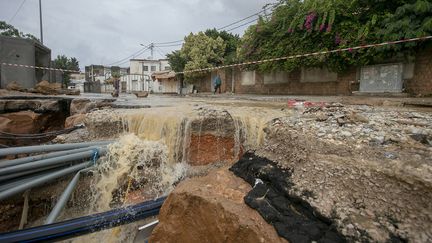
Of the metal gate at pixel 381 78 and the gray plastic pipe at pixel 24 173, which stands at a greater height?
the metal gate at pixel 381 78

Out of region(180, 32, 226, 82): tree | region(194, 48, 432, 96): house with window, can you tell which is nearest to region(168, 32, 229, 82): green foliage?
region(180, 32, 226, 82): tree

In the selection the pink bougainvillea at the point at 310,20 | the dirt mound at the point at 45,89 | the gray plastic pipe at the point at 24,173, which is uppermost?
the pink bougainvillea at the point at 310,20

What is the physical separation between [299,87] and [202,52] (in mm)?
11225

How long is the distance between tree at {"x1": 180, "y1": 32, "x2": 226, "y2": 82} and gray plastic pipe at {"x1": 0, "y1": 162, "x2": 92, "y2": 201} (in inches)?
703

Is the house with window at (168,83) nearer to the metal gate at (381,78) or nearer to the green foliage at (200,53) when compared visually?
the green foliage at (200,53)

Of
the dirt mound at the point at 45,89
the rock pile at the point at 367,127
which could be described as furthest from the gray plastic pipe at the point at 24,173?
the dirt mound at the point at 45,89

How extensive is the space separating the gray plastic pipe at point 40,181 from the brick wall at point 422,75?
9.69 m

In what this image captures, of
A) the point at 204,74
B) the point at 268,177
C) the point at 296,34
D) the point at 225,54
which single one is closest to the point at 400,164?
the point at 268,177

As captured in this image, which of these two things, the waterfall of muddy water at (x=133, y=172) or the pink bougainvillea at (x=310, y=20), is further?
the pink bougainvillea at (x=310, y=20)

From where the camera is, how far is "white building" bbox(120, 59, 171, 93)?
3575cm

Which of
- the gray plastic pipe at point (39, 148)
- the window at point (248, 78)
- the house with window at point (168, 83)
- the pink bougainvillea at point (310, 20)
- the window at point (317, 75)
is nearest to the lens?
the gray plastic pipe at point (39, 148)

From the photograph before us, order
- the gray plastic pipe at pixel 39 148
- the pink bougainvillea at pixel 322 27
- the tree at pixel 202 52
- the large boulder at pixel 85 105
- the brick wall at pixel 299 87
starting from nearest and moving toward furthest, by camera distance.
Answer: the gray plastic pipe at pixel 39 148 < the large boulder at pixel 85 105 < the pink bougainvillea at pixel 322 27 < the brick wall at pixel 299 87 < the tree at pixel 202 52

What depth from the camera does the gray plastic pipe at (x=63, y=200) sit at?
132 inches

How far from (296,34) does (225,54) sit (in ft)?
38.5
